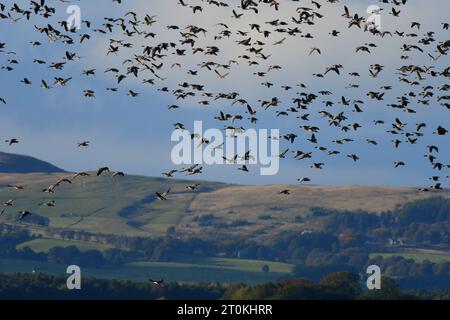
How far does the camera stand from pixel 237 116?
129 meters

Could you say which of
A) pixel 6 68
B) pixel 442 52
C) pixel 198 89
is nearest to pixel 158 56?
pixel 198 89

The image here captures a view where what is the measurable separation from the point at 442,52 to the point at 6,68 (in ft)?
131
